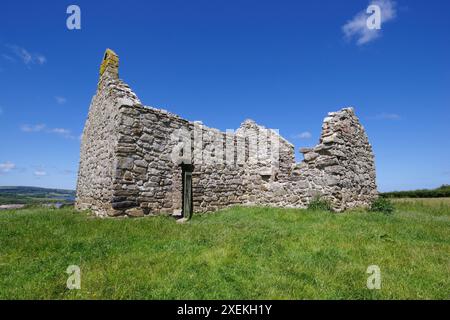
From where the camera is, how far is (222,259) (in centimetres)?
671

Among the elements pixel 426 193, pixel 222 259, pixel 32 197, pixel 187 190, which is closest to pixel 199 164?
pixel 187 190

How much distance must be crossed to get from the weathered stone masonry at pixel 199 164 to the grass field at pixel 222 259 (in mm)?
2839

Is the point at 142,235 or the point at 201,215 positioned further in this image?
the point at 201,215

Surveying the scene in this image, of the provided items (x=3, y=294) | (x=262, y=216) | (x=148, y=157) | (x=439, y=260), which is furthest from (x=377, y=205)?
(x=3, y=294)

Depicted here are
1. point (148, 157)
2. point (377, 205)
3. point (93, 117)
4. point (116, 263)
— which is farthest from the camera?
point (93, 117)

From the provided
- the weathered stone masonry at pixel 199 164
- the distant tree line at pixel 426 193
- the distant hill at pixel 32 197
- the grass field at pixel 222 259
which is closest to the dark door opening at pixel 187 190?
the weathered stone masonry at pixel 199 164

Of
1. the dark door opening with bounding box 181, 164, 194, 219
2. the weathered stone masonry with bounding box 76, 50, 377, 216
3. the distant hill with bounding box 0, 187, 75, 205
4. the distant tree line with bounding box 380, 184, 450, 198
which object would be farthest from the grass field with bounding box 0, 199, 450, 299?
the distant tree line with bounding box 380, 184, 450, 198

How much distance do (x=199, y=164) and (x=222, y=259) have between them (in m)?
9.15

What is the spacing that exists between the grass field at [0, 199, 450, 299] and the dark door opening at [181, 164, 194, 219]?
366 cm

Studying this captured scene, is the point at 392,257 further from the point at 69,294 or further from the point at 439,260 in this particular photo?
the point at 69,294

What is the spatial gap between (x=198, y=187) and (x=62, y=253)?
860cm

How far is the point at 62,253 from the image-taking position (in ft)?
23.8

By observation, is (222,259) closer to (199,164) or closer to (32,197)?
(199,164)

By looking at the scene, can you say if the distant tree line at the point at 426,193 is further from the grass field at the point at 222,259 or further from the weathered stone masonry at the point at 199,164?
the grass field at the point at 222,259
